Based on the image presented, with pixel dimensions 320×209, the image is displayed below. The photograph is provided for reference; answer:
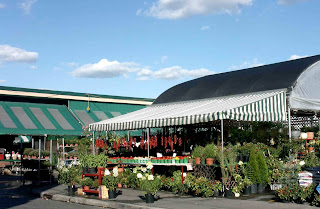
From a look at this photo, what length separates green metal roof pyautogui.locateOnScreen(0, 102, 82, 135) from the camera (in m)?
29.5

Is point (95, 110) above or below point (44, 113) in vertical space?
above

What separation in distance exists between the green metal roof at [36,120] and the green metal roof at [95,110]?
2.42ft


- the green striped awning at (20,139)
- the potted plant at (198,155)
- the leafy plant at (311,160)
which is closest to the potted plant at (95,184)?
the potted plant at (198,155)

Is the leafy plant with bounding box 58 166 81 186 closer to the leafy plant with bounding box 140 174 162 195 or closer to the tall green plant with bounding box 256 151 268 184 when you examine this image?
the leafy plant with bounding box 140 174 162 195

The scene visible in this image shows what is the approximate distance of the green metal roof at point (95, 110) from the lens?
114 feet

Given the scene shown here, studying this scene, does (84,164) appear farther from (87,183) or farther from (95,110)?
A: (95,110)

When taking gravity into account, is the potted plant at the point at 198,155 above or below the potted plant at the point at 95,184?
above

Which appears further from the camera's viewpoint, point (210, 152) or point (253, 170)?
point (210, 152)

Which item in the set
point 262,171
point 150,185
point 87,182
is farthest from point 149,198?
point 262,171

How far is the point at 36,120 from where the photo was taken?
31219mm

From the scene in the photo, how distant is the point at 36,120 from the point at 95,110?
6325mm

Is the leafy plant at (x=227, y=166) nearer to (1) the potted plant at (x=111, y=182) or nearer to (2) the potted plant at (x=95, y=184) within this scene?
(1) the potted plant at (x=111, y=182)

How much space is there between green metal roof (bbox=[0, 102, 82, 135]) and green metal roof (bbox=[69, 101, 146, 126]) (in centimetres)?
74

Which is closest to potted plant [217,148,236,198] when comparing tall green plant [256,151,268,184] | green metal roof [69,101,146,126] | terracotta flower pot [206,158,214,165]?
terracotta flower pot [206,158,214,165]
